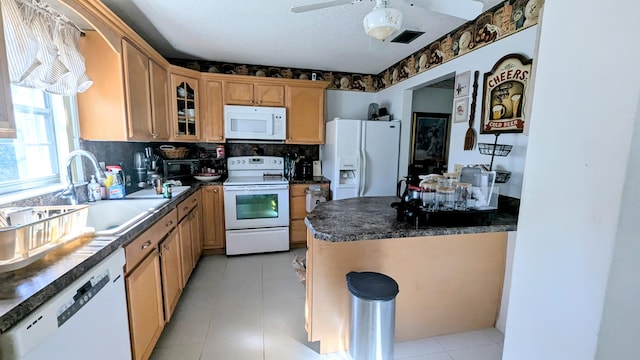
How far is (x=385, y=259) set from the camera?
71.1 inches

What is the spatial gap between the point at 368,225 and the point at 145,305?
1404mm

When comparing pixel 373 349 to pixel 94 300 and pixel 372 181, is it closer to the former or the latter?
pixel 94 300

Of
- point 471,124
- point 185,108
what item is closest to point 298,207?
point 185,108

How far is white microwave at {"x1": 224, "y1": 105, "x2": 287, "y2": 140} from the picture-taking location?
11.1 feet

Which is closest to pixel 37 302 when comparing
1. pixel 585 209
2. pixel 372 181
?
pixel 585 209

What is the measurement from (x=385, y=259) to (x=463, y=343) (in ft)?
2.87

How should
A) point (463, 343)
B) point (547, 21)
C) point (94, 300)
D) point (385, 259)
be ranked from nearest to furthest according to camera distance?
point (547, 21)
point (94, 300)
point (385, 259)
point (463, 343)

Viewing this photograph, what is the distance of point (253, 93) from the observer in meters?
3.47

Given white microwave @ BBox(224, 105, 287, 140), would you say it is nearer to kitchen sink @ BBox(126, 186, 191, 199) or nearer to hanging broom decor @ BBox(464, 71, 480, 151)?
kitchen sink @ BBox(126, 186, 191, 199)

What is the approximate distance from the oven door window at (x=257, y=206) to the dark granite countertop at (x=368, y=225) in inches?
57.1

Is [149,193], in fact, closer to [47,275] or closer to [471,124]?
[47,275]

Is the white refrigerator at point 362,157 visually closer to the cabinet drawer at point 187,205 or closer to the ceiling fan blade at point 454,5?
the cabinet drawer at point 187,205

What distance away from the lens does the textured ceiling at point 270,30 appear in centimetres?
211

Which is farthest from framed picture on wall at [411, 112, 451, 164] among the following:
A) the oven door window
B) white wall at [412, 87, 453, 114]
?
the oven door window
